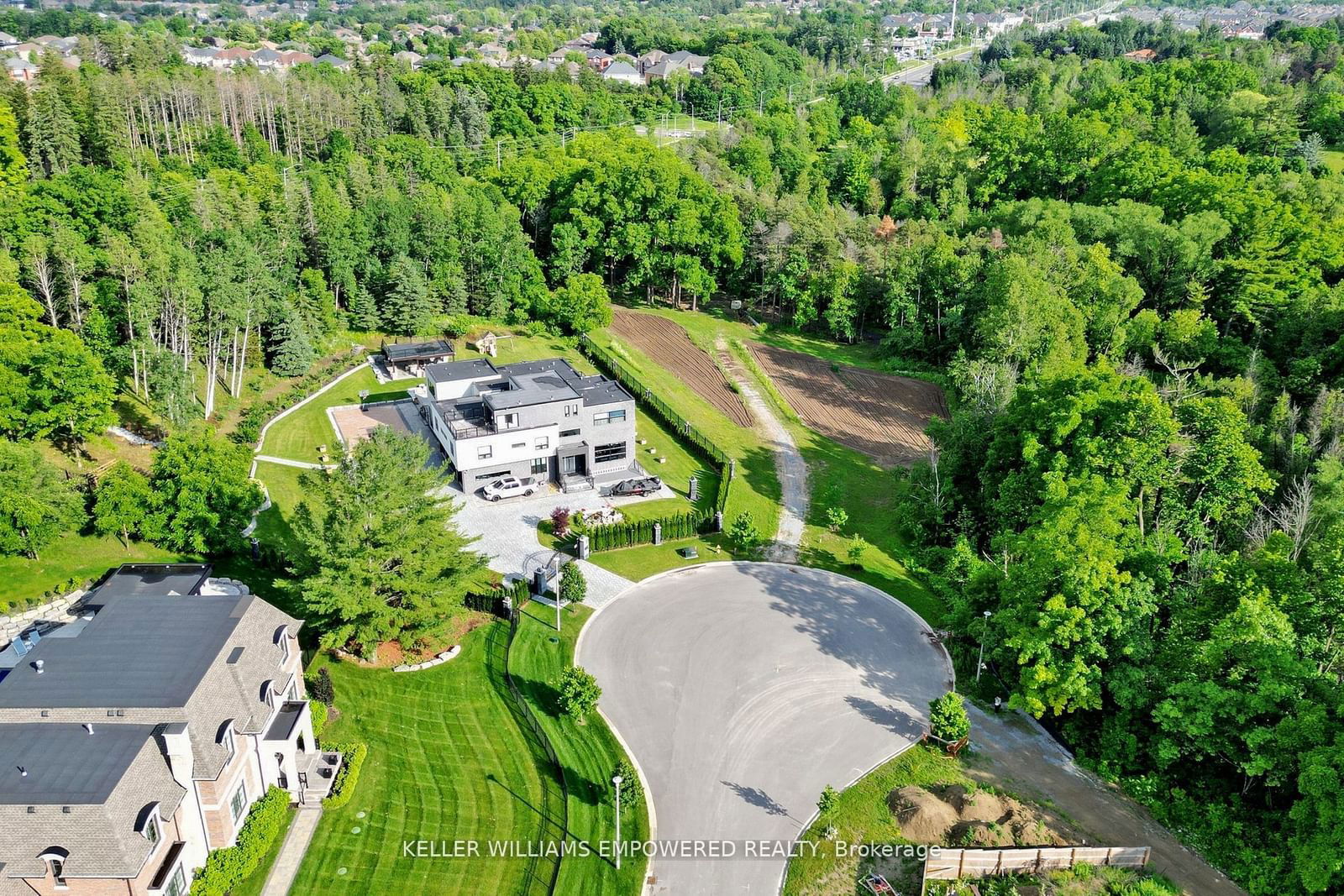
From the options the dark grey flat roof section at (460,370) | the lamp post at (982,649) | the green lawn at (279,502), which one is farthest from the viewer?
the dark grey flat roof section at (460,370)

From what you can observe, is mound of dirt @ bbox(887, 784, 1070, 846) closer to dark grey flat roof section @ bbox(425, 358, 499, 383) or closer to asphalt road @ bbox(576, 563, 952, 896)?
asphalt road @ bbox(576, 563, 952, 896)

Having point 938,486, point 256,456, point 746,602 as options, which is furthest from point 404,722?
point 938,486

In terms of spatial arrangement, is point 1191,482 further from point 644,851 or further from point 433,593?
point 433,593

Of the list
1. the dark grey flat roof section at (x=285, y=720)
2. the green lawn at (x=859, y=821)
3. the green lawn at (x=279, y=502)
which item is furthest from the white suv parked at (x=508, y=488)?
the green lawn at (x=859, y=821)

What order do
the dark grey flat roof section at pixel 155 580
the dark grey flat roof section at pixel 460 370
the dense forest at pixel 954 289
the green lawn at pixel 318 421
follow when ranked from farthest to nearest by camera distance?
1. the dark grey flat roof section at pixel 460 370
2. the green lawn at pixel 318 421
3. the dark grey flat roof section at pixel 155 580
4. the dense forest at pixel 954 289

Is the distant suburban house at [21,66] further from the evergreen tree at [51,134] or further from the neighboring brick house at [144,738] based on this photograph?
the neighboring brick house at [144,738]

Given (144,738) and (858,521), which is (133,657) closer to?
(144,738)
